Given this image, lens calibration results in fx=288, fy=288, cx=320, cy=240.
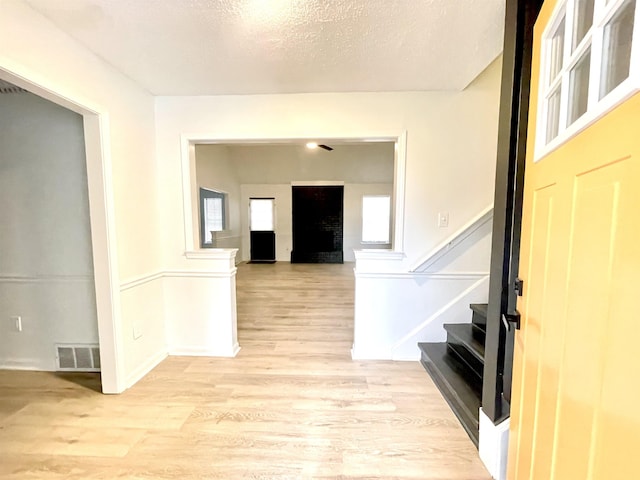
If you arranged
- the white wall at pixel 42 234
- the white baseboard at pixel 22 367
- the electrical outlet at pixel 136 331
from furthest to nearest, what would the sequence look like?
the white baseboard at pixel 22 367 → the electrical outlet at pixel 136 331 → the white wall at pixel 42 234

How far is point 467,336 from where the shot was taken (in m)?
2.21

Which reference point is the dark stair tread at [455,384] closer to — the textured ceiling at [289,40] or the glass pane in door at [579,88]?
the glass pane in door at [579,88]

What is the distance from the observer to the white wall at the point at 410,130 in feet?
7.83

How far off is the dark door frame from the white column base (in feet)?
0.13

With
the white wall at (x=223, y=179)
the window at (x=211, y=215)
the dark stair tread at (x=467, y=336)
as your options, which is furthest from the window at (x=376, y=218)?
the dark stair tread at (x=467, y=336)

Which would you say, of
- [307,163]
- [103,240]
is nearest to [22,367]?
[103,240]

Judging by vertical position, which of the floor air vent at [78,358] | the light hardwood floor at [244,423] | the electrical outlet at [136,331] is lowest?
the light hardwood floor at [244,423]

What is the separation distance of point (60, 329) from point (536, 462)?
3166 millimetres

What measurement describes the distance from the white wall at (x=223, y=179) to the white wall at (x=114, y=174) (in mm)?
3054

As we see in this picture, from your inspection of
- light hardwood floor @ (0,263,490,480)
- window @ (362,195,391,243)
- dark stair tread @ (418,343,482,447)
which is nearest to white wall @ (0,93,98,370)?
light hardwood floor @ (0,263,490,480)

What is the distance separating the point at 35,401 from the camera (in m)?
1.99

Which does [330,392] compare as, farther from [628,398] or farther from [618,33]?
[618,33]

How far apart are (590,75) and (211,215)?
21.1 feet

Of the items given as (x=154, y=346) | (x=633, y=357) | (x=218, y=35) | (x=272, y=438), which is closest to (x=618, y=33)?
(x=633, y=357)
